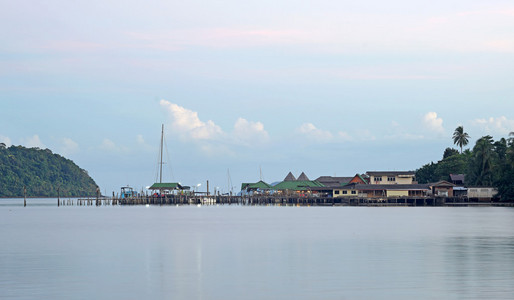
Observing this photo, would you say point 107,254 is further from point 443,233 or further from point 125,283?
point 443,233

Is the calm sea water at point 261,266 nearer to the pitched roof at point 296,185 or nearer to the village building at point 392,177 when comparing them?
the village building at point 392,177

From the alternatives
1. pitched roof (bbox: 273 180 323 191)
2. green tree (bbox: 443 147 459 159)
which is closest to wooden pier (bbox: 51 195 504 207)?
pitched roof (bbox: 273 180 323 191)

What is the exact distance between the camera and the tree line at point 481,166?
119375 millimetres

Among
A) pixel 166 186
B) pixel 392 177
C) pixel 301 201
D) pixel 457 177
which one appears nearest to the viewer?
pixel 392 177

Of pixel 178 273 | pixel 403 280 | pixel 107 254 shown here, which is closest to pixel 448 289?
pixel 403 280

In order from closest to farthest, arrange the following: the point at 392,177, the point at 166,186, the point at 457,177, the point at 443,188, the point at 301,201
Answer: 1. the point at 443,188
2. the point at 392,177
3. the point at 457,177
4. the point at 301,201
5. the point at 166,186

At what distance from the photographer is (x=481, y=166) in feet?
449

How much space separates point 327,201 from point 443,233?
96.3m

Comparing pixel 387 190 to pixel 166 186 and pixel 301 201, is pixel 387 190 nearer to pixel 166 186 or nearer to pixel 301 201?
pixel 301 201

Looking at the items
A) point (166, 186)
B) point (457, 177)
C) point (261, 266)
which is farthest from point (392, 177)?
point (261, 266)

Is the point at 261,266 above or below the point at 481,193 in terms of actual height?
below

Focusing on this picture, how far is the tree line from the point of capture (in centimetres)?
11938

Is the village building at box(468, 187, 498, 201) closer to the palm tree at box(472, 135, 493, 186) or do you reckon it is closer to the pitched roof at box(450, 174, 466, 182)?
the palm tree at box(472, 135, 493, 186)

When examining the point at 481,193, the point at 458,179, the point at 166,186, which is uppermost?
the point at 458,179
